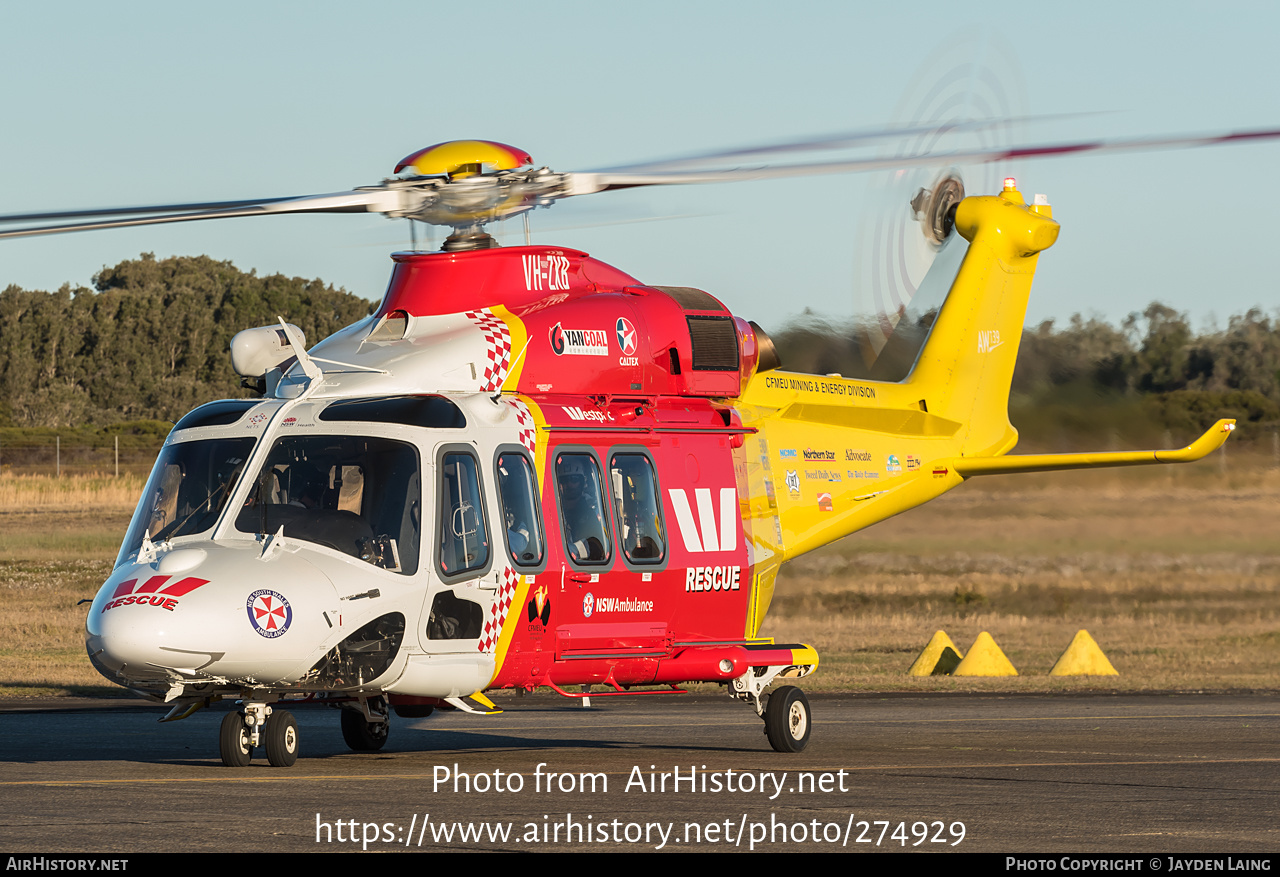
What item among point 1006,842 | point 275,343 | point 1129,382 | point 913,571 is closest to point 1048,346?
point 1129,382

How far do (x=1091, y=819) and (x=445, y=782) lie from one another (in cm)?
452

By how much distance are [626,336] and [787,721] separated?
3.62 m

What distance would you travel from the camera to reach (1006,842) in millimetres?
9516

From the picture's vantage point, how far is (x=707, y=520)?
1539 centimetres

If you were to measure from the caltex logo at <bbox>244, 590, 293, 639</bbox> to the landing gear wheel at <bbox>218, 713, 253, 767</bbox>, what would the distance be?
1.51 meters

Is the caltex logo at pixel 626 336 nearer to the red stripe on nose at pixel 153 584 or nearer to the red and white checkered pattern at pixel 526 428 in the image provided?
the red and white checkered pattern at pixel 526 428

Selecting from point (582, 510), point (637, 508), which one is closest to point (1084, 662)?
point (637, 508)

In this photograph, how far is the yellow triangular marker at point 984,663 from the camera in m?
24.7

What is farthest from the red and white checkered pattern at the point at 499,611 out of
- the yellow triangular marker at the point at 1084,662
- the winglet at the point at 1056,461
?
the yellow triangular marker at the point at 1084,662

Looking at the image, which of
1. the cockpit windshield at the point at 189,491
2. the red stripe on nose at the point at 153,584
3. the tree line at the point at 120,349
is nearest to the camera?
the red stripe on nose at the point at 153,584

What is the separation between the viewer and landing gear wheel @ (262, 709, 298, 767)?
13086 millimetres

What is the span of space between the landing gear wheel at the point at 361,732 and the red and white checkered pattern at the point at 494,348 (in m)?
3.29

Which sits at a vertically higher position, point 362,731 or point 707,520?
point 707,520

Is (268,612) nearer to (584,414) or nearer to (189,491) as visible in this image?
(189,491)
